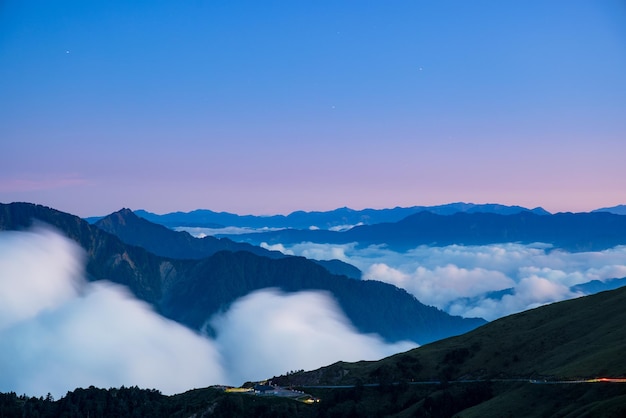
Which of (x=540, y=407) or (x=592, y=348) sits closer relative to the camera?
(x=540, y=407)

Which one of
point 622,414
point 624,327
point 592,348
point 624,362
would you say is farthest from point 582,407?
point 624,327

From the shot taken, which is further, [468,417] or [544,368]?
[544,368]

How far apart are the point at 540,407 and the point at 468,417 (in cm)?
1908

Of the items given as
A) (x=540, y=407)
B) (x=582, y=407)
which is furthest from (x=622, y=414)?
(x=540, y=407)

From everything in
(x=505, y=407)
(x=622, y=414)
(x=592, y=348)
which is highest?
(x=592, y=348)

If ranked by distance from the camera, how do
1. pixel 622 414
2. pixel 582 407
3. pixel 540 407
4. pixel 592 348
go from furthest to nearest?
pixel 592 348, pixel 540 407, pixel 582 407, pixel 622 414

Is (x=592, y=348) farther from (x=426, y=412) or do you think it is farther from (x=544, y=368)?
(x=426, y=412)

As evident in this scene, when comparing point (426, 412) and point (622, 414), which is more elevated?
point (426, 412)

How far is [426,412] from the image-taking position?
196m

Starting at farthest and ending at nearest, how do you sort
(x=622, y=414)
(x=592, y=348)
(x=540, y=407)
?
(x=592, y=348) < (x=540, y=407) < (x=622, y=414)

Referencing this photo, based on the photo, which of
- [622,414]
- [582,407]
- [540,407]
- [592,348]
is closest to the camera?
[622,414]

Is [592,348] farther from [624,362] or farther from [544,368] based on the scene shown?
[624,362]

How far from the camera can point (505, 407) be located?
556ft

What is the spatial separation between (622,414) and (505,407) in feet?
147
